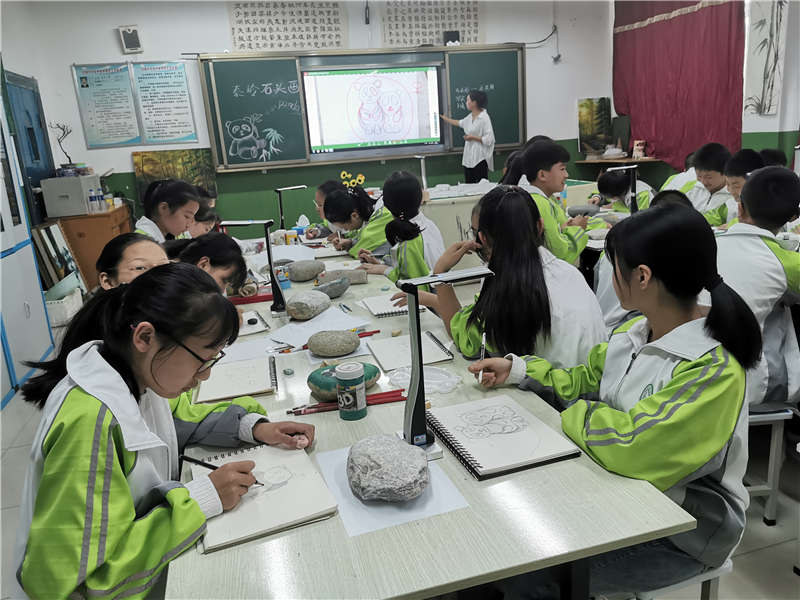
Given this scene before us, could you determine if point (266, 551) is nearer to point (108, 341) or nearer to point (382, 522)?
point (382, 522)

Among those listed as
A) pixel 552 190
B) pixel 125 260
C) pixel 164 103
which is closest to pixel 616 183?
pixel 552 190

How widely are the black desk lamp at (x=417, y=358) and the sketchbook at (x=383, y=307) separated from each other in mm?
913

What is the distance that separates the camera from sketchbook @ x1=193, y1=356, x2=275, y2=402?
4.74 feet

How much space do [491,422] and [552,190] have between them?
200 cm


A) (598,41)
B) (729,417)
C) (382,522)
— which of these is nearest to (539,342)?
(729,417)

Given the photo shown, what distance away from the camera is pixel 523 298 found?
1.51m

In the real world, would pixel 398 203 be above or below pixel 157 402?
above

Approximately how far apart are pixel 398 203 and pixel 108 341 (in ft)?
6.38

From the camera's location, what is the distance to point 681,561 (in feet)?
3.51

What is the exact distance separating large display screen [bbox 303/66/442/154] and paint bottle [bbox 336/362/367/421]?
4973 mm

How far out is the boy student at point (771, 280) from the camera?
1758 millimetres

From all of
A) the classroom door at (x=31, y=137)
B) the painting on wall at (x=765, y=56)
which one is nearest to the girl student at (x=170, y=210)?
the classroom door at (x=31, y=137)

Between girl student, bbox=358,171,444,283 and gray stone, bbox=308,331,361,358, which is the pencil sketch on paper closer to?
gray stone, bbox=308,331,361,358

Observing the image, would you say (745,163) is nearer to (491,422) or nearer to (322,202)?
(322,202)
